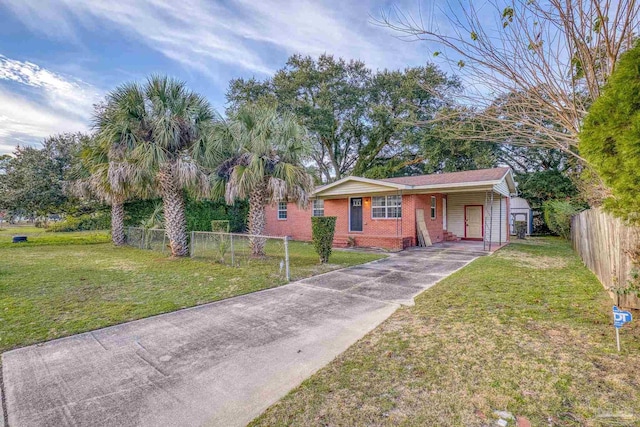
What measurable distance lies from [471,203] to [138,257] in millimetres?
16609

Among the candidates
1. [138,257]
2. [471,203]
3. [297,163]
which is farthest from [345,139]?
[138,257]

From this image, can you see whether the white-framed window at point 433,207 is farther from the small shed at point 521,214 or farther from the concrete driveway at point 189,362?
the concrete driveway at point 189,362

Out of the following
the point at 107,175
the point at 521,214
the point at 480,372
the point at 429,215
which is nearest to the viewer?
the point at 480,372

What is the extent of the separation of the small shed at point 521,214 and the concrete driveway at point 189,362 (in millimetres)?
19408

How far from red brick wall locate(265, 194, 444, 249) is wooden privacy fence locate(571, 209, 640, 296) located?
7.16 meters

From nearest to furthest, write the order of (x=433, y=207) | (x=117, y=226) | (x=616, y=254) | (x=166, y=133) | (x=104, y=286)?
(x=616, y=254) < (x=104, y=286) < (x=166, y=133) < (x=117, y=226) < (x=433, y=207)

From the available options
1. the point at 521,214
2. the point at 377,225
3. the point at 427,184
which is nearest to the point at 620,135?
the point at 427,184

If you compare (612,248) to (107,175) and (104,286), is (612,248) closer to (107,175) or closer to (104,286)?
(104,286)

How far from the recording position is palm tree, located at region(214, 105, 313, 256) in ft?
32.6

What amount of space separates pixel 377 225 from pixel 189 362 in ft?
40.9

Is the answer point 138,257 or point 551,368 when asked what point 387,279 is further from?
point 138,257

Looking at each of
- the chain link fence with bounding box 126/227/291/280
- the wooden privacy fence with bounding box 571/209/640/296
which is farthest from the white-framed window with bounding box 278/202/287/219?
the wooden privacy fence with bounding box 571/209/640/296

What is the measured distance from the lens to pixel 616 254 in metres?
4.83

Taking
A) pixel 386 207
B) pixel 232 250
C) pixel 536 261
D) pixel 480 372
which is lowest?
pixel 480 372
